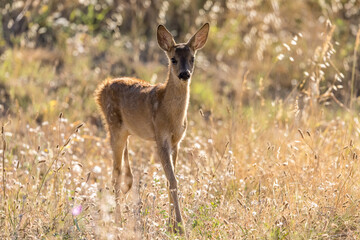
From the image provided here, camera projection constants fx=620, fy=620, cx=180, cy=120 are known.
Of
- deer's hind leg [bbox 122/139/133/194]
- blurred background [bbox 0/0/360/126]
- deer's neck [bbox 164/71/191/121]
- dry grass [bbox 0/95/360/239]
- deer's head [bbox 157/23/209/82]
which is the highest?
blurred background [bbox 0/0/360/126]

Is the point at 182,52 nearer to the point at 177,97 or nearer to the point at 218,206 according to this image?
the point at 177,97

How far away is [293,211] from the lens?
16.8ft

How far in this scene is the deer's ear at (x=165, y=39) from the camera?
21.8 feet

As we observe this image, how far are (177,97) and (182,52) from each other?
48 cm

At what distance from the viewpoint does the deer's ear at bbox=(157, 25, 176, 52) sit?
663 centimetres

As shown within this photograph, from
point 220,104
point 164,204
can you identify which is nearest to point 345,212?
point 164,204

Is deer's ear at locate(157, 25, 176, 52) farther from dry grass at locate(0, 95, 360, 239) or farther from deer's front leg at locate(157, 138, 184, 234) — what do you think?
dry grass at locate(0, 95, 360, 239)

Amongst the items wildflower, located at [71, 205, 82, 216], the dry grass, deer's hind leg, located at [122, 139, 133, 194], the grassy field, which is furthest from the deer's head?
wildflower, located at [71, 205, 82, 216]

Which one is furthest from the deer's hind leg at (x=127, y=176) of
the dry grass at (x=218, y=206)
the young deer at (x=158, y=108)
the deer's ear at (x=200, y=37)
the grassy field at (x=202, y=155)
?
the deer's ear at (x=200, y=37)

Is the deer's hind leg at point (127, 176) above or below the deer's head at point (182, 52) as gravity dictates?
below

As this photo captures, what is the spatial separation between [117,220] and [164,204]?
Result: 1.41 feet

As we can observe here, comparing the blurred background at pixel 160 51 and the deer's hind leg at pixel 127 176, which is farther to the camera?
the blurred background at pixel 160 51

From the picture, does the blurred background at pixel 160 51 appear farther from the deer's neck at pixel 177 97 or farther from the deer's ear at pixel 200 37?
the deer's neck at pixel 177 97

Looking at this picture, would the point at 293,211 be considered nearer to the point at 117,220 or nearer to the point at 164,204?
→ the point at 164,204
